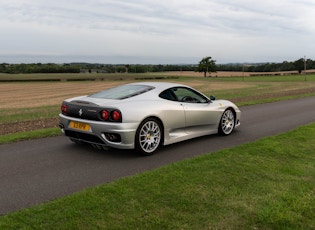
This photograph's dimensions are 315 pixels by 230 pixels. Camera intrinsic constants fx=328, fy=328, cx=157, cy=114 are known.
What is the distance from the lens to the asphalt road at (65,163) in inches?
163

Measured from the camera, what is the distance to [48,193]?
408 cm

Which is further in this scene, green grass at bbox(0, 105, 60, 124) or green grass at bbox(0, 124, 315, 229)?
green grass at bbox(0, 105, 60, 124)

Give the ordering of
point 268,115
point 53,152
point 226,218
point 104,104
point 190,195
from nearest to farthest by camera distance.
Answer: point 226,218, point 190,195, point 104,104, point 53,152, point 268,115

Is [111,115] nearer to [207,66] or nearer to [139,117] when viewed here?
[139,117]

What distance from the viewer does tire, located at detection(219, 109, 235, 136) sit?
298 inches

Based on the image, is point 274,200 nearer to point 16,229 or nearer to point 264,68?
point 16,229

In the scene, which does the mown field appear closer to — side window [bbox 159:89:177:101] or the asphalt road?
the asphalt road

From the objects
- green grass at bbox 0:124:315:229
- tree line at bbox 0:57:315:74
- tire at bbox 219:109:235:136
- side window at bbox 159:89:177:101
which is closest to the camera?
green grass at bbox 0:124:315:229

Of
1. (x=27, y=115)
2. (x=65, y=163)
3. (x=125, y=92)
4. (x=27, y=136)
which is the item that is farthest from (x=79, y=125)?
(x=27, y=115)

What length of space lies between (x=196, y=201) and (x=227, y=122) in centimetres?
431

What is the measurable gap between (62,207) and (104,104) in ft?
8.23

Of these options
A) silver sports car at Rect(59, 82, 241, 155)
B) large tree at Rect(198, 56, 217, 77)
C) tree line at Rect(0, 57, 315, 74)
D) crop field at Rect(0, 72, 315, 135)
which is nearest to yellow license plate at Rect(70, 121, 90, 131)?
silver sports car at Rect(59, 82, 241, 155)

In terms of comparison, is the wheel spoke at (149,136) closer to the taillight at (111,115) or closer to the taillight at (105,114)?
the taillight at (111,115)

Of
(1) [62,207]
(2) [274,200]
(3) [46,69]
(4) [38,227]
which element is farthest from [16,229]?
(3) [46,69]
